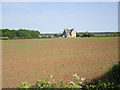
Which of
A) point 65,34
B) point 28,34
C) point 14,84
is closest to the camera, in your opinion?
point 14,84

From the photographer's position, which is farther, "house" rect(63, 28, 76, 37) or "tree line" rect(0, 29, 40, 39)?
"house" rect(63, 28, 76, 37)

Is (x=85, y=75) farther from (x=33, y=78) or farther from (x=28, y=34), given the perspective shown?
(x=28, y=34)

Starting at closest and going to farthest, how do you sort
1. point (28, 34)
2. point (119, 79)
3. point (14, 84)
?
point (119, 79) < point (14, 84) < point (28, 34)

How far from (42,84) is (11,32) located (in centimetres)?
5672

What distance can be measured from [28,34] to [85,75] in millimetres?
52255

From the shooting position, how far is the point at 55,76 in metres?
6.35

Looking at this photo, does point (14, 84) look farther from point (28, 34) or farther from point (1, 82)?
point (28, 34)

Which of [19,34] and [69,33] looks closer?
[19,34]

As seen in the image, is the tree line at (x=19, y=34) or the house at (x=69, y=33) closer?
the tree line at (x=19, y=34)

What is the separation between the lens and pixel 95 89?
3.95 metres

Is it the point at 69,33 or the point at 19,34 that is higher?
the point at 69,33

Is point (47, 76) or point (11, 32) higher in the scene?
point (11, 32)

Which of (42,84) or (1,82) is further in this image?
(1,82)

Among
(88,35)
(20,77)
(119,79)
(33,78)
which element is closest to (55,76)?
(33,78)
